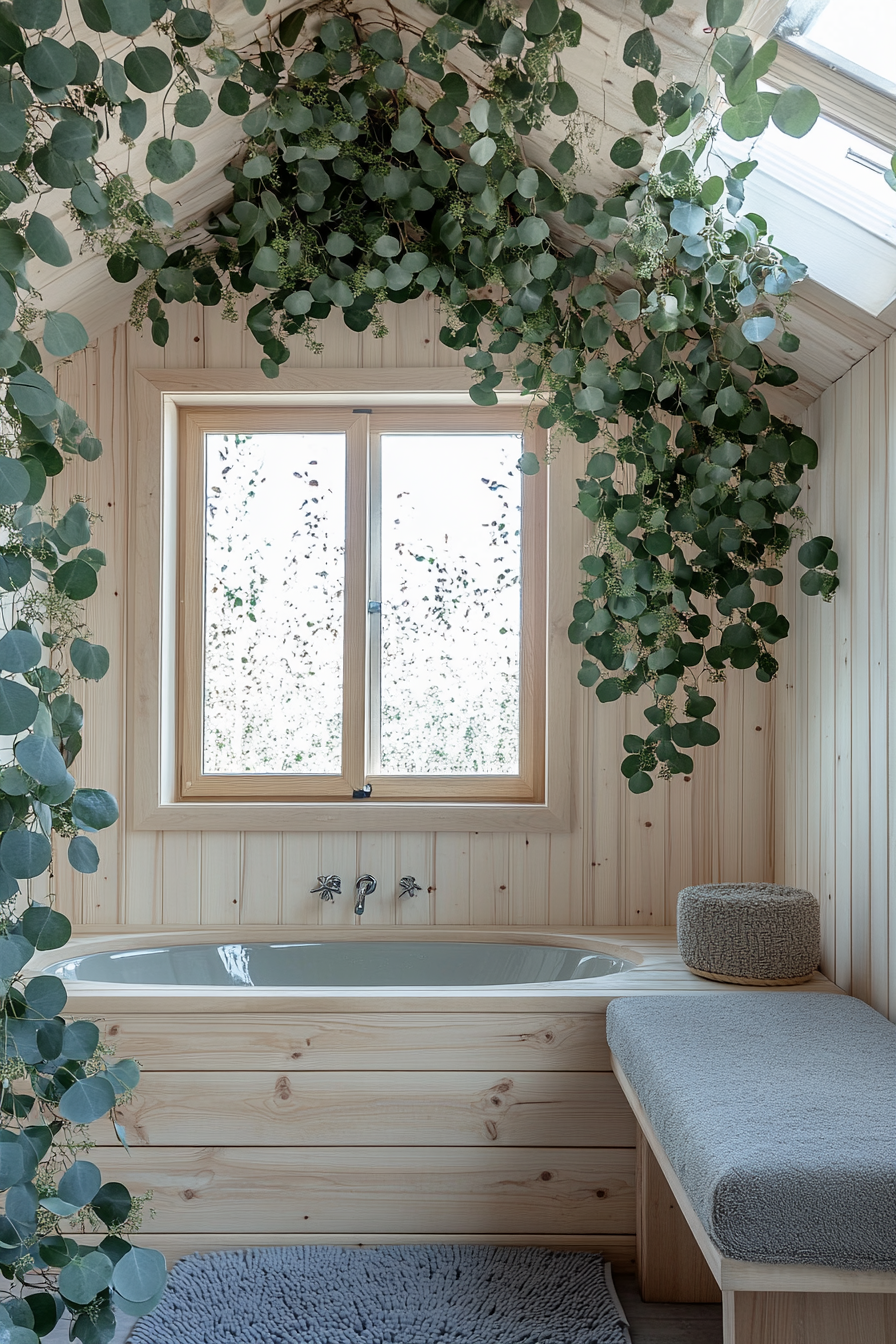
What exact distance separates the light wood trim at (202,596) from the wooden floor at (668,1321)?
4.91 ft

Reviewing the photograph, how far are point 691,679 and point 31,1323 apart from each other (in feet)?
7.51

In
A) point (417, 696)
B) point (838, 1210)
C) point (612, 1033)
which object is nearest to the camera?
point (838, 1210)

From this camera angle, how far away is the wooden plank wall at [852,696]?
215cm

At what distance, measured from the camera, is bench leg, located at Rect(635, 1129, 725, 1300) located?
7.04 ft

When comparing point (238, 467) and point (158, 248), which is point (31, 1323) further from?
point (238, 467)

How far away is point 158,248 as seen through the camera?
1.85 m

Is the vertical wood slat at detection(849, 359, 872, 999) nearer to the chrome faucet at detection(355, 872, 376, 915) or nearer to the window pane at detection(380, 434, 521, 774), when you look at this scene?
the window pane at detection(380, 434, 521, 774)

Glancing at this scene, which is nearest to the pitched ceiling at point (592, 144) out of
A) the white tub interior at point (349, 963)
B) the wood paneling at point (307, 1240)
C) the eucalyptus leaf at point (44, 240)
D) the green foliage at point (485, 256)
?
the green foliage at point (485, 256)

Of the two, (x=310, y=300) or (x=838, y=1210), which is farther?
(x=310, y=300)

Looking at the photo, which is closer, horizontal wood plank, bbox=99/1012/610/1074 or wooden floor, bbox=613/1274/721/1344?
wooden floor, bbox=613/1274/721/1344

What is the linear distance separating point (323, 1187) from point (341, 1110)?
16cm

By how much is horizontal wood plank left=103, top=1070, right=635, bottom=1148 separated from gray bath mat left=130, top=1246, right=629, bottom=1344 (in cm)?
22

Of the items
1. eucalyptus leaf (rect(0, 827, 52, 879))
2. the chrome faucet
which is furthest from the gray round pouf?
eucalyptus leaf (rect(0, 827, 52, 879))

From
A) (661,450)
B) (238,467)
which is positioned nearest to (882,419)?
(661,450)
